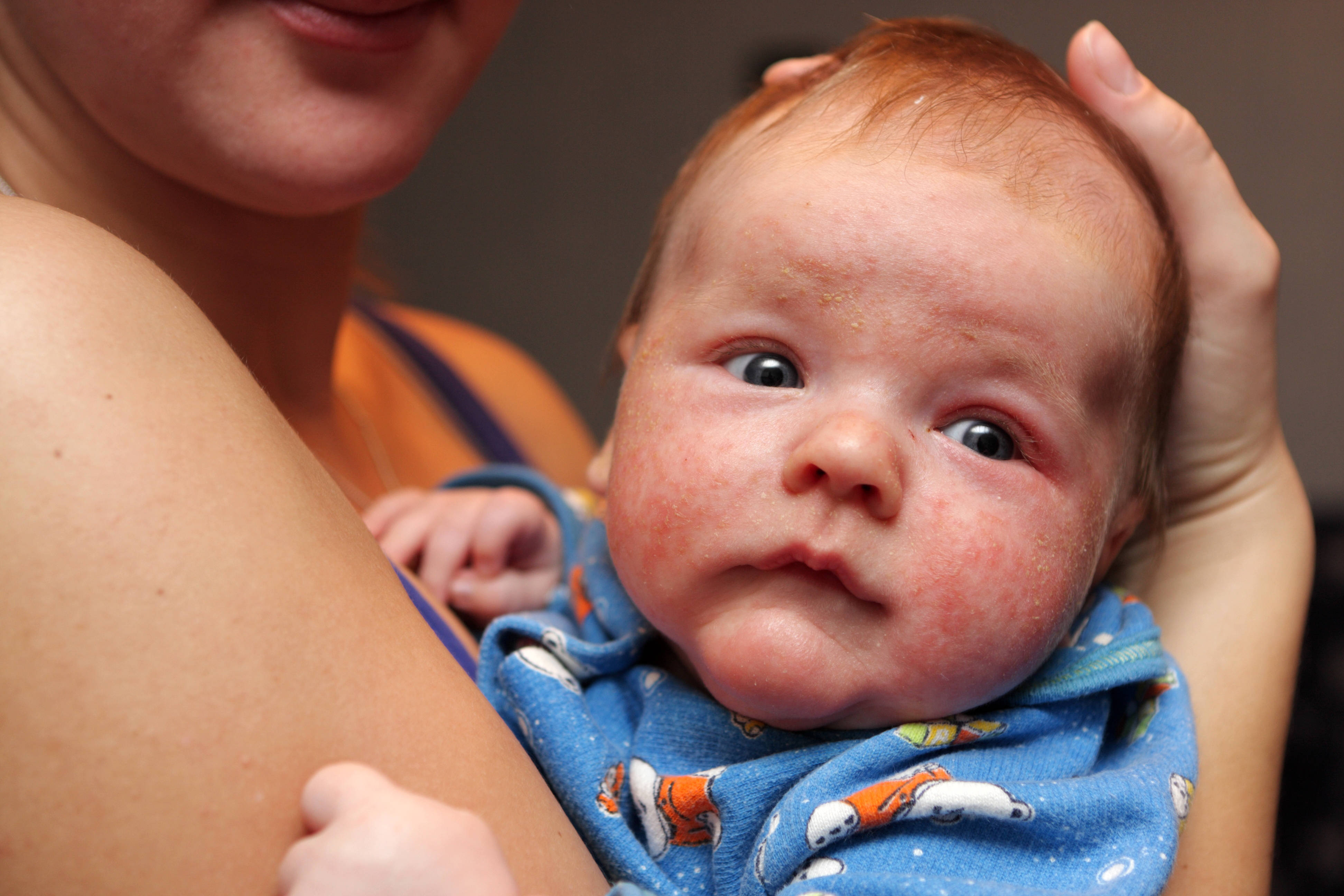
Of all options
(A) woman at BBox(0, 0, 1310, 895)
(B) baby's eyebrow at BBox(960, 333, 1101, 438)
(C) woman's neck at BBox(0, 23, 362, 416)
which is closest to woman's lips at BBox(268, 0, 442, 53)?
(A) woman at BBox(0, 0, 1310, 895)

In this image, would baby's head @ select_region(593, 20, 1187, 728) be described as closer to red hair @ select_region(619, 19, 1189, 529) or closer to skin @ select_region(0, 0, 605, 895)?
red hair @ select_region(619, 19, 1189, 529)

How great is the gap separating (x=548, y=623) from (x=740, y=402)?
28 centimetres

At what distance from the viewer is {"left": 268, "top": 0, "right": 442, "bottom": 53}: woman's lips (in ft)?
3.00

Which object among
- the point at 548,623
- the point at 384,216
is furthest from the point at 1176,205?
the point at 384,216

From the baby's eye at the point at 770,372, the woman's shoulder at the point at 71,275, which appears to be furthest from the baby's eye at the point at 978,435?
the woman's shoulder at the point at 71,275

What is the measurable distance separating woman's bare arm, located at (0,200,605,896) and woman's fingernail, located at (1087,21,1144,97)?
0.80 metres

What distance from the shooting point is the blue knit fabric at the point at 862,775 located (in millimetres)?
734

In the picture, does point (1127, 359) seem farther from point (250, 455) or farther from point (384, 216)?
point (384, 216)

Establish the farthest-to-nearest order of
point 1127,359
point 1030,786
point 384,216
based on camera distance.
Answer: point 384,216 → point 1127,359 → point 1030,786

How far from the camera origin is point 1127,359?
899 millimetres

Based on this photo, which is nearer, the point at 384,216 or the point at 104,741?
the point at 104,741

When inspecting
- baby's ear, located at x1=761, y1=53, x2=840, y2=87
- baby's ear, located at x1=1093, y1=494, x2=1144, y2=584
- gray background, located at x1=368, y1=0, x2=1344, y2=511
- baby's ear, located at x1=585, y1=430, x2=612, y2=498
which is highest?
baby's ear, located at x1=761, y1=53, x2=840, y2=87

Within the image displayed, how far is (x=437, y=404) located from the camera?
165 centimetres

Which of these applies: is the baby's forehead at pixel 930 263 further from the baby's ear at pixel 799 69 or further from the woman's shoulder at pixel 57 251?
the woman's shoulder at pixel 57 251
